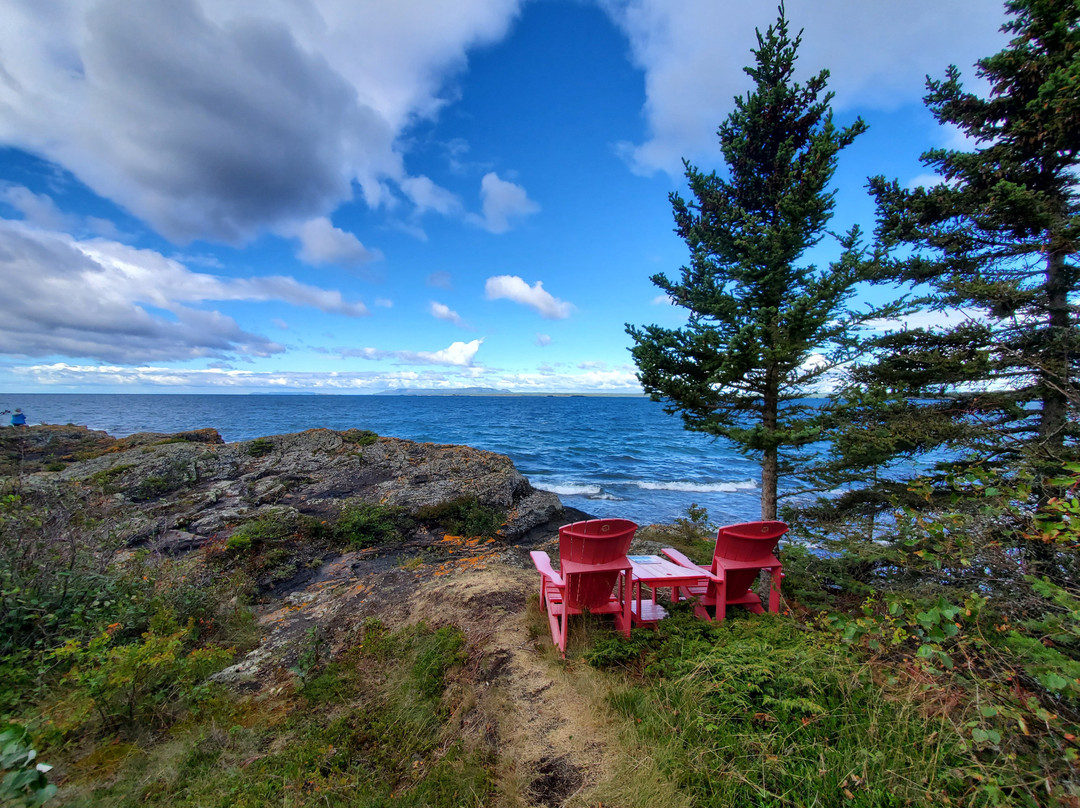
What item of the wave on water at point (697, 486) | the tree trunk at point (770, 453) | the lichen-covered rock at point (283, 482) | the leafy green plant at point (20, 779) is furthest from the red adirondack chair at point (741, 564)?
the wave on water at point (697, 486)

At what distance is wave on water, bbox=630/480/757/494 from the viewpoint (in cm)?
1872

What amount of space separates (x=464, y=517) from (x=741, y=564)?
6.51 meters

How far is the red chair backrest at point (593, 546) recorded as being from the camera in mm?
3836

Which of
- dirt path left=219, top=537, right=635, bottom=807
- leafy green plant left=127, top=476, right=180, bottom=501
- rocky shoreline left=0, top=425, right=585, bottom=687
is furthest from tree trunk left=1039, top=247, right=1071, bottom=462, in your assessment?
leafy green plant left=127, top=476, right=180, bottom=501

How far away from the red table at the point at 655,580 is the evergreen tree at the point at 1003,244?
4444 millimetres

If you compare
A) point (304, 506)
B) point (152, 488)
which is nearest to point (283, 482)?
point (304, 506)

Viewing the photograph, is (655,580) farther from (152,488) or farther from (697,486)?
(697,486)

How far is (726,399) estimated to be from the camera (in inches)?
271

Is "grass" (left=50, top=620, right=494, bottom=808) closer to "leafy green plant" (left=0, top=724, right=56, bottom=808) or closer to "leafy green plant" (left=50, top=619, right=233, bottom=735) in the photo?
"leafy green plant" (left=50, top=619, right=233, bottom=735)

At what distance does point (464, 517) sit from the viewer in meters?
9.30

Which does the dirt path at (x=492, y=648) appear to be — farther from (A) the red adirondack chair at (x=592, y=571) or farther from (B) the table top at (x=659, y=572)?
(B) the table top at (x=659, y=572)

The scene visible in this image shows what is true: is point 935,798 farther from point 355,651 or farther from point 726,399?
point 726,399

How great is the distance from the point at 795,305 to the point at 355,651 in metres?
6.94

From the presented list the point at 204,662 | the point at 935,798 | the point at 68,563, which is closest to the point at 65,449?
the point at 68,563
